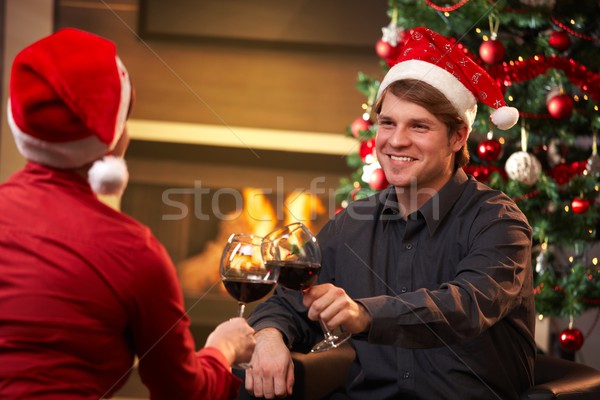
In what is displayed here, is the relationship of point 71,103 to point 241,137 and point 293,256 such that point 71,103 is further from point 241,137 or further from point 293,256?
point 241,137

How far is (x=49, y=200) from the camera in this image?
1.28m

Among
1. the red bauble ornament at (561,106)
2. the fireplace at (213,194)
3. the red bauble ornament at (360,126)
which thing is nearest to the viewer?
the red bauble ornament at (561,106)

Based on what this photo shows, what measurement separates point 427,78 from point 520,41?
148cm

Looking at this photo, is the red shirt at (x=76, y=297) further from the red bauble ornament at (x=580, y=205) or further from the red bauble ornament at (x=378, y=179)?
the red bauble ornament at (x=580, y=205)

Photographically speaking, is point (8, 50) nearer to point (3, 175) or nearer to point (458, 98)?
point (3, 175)

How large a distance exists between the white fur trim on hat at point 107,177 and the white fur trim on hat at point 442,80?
1060 mm

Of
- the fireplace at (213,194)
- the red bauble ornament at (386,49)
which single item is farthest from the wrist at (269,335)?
the fireplace at (213,194)

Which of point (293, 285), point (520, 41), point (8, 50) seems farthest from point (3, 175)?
point (293, 285)

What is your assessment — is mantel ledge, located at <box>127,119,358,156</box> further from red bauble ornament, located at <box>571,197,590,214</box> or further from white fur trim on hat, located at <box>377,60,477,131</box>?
white fur trim on hat, located at <box>377,60,477,131</box>

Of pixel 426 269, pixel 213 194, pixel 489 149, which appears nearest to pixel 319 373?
pixel 426 269

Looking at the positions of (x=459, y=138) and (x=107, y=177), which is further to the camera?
(x=459, y=138)

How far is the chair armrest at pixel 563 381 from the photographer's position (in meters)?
1.77

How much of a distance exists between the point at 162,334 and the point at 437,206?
0.97 m

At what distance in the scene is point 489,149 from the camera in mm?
2969
